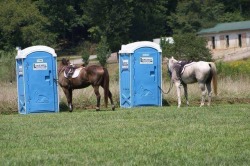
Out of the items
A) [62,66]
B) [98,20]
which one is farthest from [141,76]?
[98,20]

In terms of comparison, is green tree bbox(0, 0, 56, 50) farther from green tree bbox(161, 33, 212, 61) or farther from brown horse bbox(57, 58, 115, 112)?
brown horse bbox(57, 58, 115, 112)

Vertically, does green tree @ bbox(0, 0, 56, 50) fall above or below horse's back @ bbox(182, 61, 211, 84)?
above

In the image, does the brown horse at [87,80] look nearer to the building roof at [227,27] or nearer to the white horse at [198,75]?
the white horse at [198,75]

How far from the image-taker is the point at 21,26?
90688mm

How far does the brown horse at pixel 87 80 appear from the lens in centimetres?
2328

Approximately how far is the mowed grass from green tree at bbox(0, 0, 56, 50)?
69836mm

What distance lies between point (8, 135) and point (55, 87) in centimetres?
999

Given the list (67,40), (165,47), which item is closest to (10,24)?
(67,40)

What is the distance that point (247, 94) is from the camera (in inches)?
1026

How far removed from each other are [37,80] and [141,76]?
3.52 metres

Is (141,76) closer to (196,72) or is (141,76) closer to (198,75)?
(196,72)

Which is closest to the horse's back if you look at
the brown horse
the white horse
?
the white horse

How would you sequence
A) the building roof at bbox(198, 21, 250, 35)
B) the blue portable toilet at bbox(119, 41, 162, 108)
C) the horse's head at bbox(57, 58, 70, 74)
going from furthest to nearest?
1. the building roof at bbox(198, 21, 250, 35)
2. the blue portable toilet at bbox(119, 41, 162, 108)
3. the horse's head at bbox(57, 58, 70, 74)

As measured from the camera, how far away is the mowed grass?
34.1 feet
